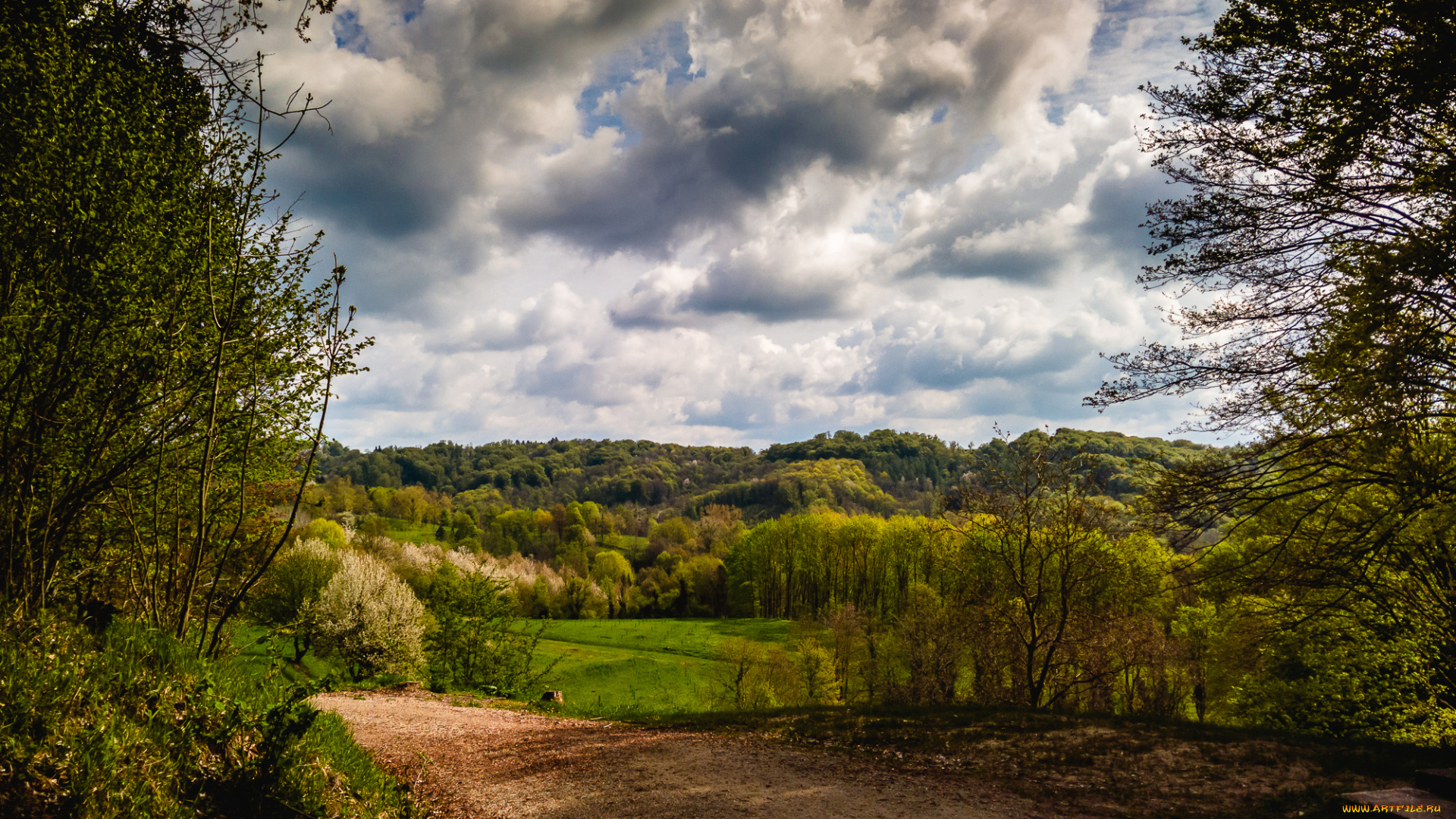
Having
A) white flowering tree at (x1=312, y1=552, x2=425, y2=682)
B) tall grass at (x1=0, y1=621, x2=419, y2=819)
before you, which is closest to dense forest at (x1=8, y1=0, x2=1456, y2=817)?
tall grass at (x1=0, y1=621, x2=419, y2=819)

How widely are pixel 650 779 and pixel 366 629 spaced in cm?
2617

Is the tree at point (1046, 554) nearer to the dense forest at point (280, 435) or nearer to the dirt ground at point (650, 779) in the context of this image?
the dense forest at point (280, 435)

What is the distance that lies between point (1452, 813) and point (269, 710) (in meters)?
12.5

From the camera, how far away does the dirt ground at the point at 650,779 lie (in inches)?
336

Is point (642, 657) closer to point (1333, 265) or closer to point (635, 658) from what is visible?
point (635, 658)

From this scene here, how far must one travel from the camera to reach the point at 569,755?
11.3 metres

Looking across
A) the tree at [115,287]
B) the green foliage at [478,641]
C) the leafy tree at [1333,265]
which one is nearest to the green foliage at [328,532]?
the green foliage at [478,641]

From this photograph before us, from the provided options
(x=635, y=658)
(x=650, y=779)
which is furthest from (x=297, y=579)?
(x=650, y=779)

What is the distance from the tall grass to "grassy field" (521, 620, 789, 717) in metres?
22.3

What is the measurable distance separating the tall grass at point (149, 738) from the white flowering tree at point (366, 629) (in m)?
27.3

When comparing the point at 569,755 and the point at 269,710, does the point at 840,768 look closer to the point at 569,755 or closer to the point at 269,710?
the point at 569,755

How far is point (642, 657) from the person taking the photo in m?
48.9

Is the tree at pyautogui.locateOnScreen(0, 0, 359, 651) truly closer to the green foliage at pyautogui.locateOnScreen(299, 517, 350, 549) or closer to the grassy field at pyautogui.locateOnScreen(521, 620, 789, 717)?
the grassy field at pyautogui.locateOnScreen(521, 620, 789, 717)

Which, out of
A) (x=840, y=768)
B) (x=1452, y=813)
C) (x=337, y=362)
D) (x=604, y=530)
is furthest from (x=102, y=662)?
(x=604, y=530)
